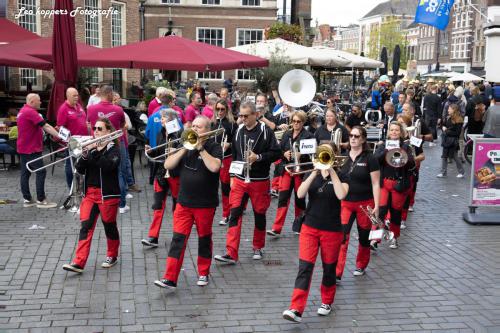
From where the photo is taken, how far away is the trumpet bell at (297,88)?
431 inches

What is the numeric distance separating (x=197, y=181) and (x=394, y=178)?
3144 mm

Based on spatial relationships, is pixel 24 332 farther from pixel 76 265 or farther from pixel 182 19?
pixel 182 19

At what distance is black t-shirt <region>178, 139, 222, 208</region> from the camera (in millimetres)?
6086

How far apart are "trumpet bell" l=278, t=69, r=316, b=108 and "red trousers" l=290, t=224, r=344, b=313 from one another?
5.64 metres

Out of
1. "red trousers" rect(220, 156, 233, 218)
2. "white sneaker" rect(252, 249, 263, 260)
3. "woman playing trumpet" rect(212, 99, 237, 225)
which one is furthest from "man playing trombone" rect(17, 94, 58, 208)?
"white sneaker" rect(252, 249, 263, 260)

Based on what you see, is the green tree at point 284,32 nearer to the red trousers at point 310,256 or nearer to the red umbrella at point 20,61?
the red umbrella at point 20,61

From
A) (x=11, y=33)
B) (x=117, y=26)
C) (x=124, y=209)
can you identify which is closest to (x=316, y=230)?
(x=124, y=209)

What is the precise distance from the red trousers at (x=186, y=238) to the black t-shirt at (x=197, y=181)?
0.08 meters

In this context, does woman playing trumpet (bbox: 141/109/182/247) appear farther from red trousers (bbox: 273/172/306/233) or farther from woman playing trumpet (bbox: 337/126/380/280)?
woman playing trumpet (bbox: 337/126/380/280)

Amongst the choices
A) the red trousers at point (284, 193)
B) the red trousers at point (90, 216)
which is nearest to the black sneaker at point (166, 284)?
the red trousers at point (90, 216)

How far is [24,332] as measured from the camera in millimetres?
→ 5098

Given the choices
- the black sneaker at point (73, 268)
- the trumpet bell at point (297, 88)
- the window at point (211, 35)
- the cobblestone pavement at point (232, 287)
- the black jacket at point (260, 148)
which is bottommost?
the cobblestone pavement at point (232, 287)

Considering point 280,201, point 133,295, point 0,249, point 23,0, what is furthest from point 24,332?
point 23,0

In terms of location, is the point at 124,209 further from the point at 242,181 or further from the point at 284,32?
the point at 284,32
